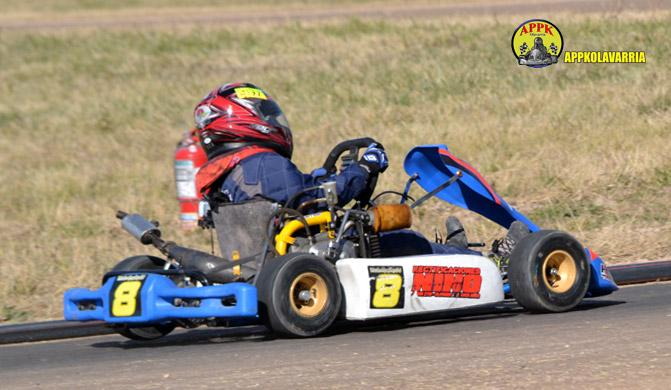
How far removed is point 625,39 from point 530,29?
68.4 inches

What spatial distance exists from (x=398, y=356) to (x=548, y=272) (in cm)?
172

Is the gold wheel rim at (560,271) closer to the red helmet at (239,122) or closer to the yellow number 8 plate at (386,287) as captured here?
the yellow number 8 plate at (386,287)

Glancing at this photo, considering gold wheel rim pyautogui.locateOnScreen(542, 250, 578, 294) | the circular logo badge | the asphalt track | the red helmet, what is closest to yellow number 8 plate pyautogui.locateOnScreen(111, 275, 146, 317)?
the asphalt track

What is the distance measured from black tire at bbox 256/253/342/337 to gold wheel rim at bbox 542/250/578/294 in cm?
140

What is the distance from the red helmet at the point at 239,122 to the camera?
6871 millimetres

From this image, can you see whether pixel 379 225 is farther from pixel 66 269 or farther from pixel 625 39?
pixel 625 39

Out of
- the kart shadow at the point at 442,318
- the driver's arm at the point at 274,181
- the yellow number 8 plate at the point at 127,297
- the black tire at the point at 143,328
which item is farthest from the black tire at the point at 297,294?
the black tire at the point at 143,328

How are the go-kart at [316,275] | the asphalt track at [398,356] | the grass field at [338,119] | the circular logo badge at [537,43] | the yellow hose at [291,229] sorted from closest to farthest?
the asphalt track at [398,356] < the go-kart at [316,275] < the yellow hose at [291,229] < the grass field at [338,119] < the circular logo badge at [537,43]

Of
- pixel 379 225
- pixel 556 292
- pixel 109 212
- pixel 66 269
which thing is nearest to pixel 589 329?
pixel 556 292

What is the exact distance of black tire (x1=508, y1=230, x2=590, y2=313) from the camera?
22.7 feet

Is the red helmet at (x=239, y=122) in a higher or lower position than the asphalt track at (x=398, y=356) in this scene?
higher

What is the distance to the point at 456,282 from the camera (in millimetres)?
6781

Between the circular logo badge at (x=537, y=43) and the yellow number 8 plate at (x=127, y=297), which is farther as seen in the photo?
the circular logo badge at (x=537, y=43)

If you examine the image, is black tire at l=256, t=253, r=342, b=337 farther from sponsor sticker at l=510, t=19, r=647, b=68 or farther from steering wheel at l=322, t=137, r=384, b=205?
sponsor sticker at l=510, t=19, r=647, b=68
